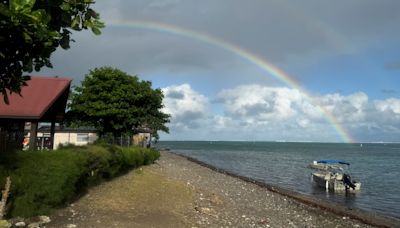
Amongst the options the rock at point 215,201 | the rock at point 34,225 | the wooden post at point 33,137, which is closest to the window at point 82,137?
the wooden post at point 33,137

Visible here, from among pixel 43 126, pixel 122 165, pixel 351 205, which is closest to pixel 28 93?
pixel 122 165

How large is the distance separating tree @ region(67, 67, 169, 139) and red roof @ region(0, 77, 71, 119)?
20.2m

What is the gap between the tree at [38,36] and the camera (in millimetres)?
5230

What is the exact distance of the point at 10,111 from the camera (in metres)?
25.6

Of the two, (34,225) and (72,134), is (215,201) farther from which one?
(72,134)

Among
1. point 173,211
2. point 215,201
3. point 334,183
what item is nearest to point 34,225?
point 173,211

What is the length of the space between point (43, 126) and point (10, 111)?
4833 centimetres

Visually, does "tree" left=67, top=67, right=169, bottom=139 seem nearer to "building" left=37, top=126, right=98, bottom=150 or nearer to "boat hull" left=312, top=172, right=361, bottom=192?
"building" left=37, top=126, right=98, bottom=150

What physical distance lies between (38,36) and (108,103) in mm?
45986

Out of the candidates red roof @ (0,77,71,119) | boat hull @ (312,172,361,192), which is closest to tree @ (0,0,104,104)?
red roof @ (0,77,71,119)

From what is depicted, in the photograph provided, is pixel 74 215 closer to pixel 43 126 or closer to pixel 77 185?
pixel 77 185

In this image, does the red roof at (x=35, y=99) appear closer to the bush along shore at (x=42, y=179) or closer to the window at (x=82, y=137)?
the bush along shore at (x=42, y=179)

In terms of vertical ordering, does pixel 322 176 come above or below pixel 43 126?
below

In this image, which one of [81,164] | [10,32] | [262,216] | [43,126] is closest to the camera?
[10,32]
